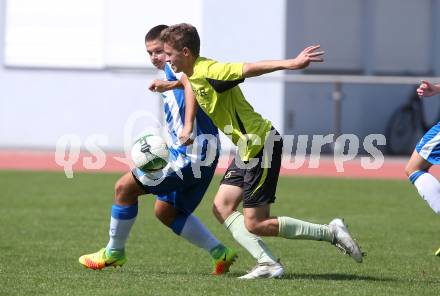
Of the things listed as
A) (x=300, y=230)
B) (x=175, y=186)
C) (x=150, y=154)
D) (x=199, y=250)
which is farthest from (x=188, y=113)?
(x=199, y=250)

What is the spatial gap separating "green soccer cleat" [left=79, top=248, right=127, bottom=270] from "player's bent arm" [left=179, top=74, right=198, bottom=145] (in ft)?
3.48

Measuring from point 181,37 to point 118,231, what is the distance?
1.47 metres

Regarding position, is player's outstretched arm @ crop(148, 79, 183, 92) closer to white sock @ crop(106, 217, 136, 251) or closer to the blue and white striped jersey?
the blue and white striped jersey

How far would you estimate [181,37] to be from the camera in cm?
707

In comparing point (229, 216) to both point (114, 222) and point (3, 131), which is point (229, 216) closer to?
point (114, 222)

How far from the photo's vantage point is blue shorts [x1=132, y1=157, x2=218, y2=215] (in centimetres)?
734

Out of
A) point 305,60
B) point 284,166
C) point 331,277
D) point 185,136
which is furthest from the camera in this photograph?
point 284,166

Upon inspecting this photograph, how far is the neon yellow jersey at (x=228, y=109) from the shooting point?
7.02 metres

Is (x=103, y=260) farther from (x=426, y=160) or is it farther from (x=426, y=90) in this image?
(x=426, y=90)

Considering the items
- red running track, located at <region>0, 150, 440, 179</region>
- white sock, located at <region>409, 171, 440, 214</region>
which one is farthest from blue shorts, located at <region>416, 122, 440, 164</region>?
red running track, located at <region>0, 150, 440, 179</region>

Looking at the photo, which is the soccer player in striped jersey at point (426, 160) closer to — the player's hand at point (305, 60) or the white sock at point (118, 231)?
the player's hand at point (305, 60)

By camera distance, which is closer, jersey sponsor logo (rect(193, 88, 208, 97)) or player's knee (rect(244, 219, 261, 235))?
jersey sponsor logo (rect(193, 88, 208, 97))

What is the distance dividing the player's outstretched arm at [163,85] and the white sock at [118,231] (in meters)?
0.97

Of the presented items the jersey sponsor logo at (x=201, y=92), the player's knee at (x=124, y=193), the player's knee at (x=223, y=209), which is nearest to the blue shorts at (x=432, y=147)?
the player's knee at (x=223, y=209)
